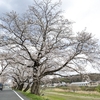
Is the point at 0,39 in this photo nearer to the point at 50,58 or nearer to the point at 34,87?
the point at 50,58

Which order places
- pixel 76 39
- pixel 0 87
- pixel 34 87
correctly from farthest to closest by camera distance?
pixel 0 87
pixel 34 87
pixel 76 39

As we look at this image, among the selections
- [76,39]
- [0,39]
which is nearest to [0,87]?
[0,39]

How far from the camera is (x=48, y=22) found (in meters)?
20.5

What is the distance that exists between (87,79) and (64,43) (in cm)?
437

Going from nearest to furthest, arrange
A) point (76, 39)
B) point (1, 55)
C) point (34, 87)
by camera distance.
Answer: point (76, 39), point (1, 55), point (34, 87)

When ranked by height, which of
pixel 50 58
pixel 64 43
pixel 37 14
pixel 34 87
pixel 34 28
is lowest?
pixel 34 87

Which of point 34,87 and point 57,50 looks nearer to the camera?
point 57,50

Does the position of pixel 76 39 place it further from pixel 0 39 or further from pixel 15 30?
pixel 0 39

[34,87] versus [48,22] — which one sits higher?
[48,22]

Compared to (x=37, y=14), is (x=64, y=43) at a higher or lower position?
lower

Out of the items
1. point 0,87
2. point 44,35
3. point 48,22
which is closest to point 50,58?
point 44,35

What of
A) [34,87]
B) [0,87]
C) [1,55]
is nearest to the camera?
[1,55]

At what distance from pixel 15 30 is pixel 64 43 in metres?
5.12

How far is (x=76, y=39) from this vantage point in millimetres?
19438
